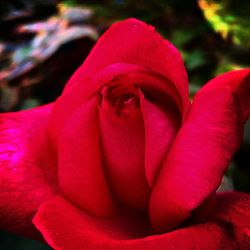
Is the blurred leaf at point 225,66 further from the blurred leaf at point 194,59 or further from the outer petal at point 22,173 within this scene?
the outer petal at point 22,173

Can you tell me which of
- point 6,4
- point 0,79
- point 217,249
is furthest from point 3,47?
point 217,249

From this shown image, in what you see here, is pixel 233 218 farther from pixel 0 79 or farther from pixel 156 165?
pixel 0 79

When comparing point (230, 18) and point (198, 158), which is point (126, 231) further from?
point (230, 18)

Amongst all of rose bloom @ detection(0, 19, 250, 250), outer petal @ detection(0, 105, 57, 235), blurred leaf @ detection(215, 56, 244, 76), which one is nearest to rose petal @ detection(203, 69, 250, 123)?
rose bloom @ detection(0, 19, 250, 250)

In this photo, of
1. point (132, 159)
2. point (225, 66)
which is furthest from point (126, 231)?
point (225, 66)

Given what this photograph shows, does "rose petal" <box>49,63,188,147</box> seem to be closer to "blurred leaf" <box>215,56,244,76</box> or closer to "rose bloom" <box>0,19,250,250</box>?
"rose bloom" <box>0,19,250,250</box>
